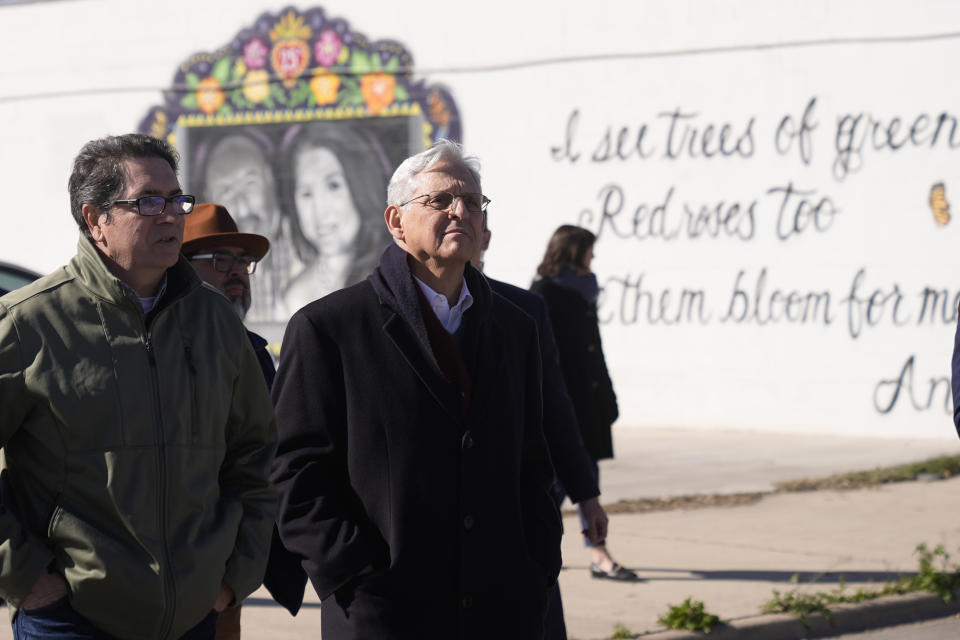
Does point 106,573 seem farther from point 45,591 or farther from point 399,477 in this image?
point 399,477

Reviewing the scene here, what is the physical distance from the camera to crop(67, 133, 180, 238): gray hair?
3398mm

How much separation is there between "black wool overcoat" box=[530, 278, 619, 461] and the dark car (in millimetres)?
2606

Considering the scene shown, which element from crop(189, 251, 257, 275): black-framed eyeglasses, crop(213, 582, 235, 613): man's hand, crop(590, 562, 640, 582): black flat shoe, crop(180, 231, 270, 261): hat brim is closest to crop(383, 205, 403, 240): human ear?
crop(213, 582, 235, 613): man's hand

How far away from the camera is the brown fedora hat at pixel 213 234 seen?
16.5 ft

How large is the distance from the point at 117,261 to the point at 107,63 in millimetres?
17005

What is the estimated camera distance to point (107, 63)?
1959 cm

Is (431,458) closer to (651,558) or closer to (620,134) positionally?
(651,558)

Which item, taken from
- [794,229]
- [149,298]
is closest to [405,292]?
[149,298]

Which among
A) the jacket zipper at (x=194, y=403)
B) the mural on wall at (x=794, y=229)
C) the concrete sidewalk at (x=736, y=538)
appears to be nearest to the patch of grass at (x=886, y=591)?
the concrete sidewalk at (x=736, y=538)

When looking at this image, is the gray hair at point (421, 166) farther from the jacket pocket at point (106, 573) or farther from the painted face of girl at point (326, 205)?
the painted face of girl at point (326, 205)

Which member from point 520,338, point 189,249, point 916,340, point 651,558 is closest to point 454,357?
point 520,338

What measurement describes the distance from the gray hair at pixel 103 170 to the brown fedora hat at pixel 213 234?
150 cm

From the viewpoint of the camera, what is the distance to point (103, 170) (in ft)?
11.2

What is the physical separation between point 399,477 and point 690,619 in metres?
3.39
